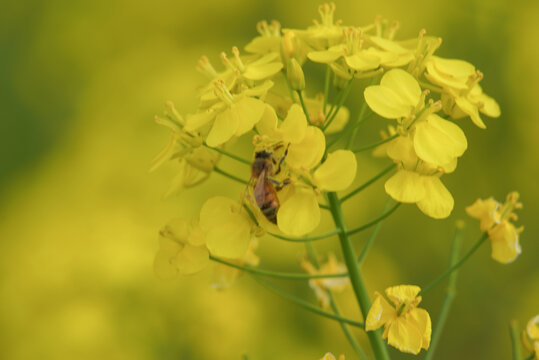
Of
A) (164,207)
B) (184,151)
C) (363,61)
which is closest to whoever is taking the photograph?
(363,61)

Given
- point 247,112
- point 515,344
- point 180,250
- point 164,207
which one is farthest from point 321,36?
point 164,207

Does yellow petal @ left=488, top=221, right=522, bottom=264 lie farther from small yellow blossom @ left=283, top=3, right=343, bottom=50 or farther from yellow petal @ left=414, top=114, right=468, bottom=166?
small yellow blossom @ left=283, top=3, right=343, bottom=50

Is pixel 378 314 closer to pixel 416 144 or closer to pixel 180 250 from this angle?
pixel 416 144

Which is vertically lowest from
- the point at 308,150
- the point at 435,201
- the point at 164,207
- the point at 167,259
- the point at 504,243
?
the point at 164,207

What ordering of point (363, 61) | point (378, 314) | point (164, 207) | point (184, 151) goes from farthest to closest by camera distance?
point (164, 207) → point (184, 151) → point (363, 61) → point (378, 314)

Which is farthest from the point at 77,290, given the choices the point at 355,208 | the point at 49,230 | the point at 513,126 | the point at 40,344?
the point at 513,126

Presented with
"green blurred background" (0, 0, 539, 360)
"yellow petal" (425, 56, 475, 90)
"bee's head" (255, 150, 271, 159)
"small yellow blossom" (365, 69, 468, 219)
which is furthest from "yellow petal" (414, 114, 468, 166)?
"green blurred background" (0, 0, 539, 360)

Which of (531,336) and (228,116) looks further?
(531,336)

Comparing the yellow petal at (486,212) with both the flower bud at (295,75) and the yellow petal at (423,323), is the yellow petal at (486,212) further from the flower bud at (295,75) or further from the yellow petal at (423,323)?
the flower bud at (295,75)
